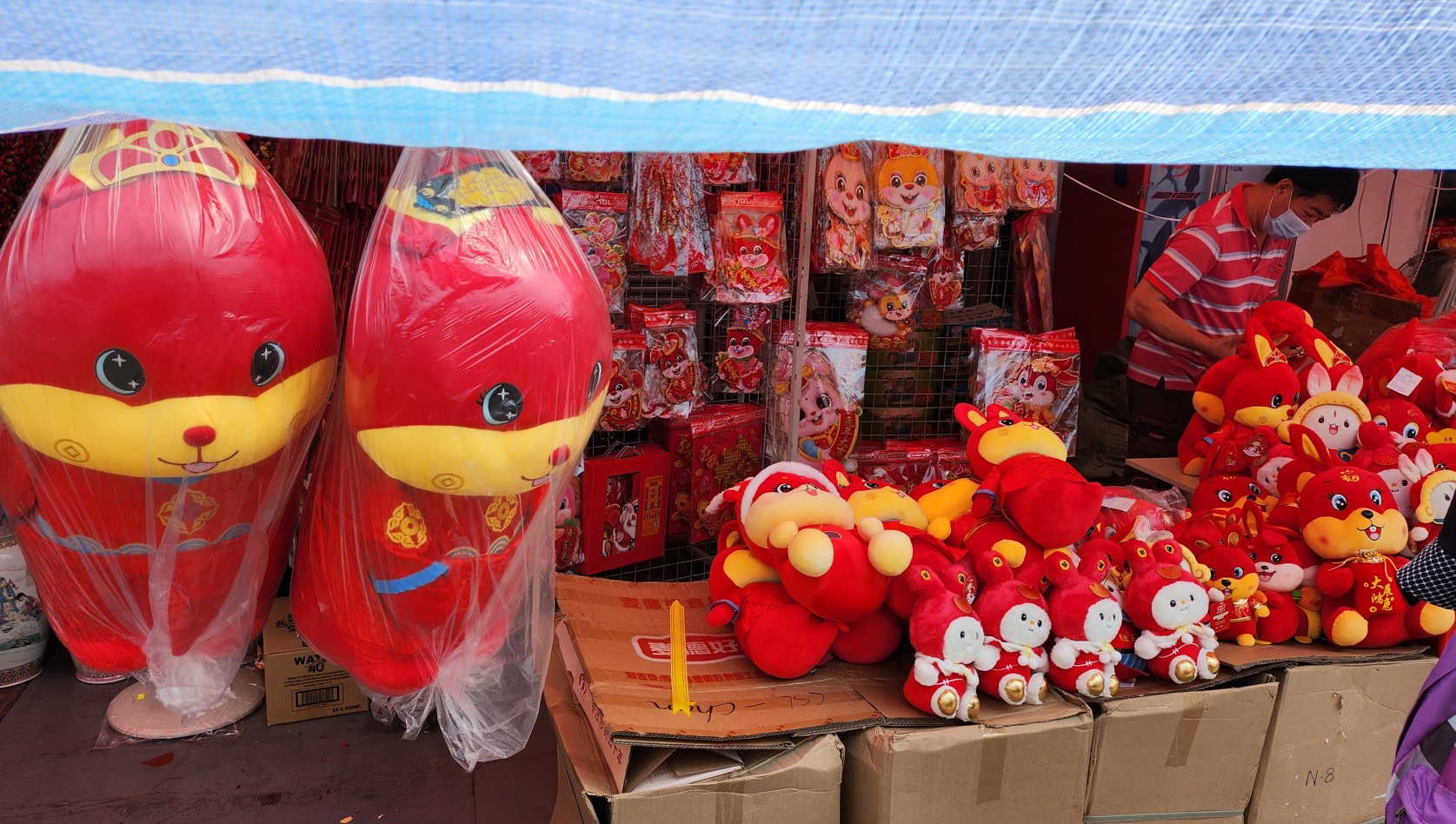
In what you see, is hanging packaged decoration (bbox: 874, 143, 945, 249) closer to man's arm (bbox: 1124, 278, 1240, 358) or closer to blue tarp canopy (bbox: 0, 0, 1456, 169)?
man's arm (bbox: 1124, 278, 1240, 358)

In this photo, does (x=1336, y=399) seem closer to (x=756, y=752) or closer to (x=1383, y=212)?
(x=756, y=752)

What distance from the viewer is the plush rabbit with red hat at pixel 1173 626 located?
5.98ft

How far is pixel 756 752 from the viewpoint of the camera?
1.63 m

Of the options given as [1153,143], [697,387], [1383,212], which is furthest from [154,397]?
[1383,212]

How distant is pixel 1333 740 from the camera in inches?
77.3

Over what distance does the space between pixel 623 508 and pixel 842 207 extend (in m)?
1.20

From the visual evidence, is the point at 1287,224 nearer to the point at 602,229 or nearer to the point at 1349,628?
the point at 1349,628

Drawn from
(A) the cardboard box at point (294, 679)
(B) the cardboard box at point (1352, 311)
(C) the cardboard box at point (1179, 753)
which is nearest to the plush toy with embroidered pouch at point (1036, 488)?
(C) the cardboard box at point (1179, 753)

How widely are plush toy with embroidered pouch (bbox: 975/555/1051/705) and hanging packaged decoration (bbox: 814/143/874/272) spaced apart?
4.59ft

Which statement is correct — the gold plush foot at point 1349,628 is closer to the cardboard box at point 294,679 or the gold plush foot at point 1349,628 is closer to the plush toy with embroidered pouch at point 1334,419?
the plush toy with embroidered pouch at point 1334,419

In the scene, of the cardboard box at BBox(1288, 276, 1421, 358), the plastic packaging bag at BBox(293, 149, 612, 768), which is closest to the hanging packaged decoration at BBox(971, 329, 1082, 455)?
the cardboard box at BBox(1288, 276, 1421, 358)

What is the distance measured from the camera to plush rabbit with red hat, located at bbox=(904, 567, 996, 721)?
5.48ft

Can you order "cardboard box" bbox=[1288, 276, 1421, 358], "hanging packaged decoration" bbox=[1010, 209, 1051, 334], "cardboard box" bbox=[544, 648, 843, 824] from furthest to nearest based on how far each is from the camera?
"cardboard box" bbox=[1288, 276, 1421, 358]
"hanging packaged decoration" bbox=[1010, 209, 1051, 334]
"cardboard box" bbox=[544, 648, 843, 824]

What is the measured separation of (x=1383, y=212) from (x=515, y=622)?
5.04 m
